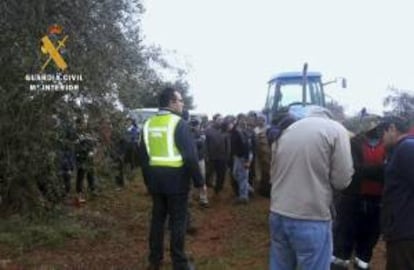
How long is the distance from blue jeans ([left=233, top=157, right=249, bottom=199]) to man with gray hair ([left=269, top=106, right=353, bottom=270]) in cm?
807

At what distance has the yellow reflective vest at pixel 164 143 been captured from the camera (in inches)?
268

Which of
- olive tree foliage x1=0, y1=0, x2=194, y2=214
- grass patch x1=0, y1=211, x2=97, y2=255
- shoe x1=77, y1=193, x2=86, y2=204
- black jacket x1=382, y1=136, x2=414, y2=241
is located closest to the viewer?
black jacket x1=382, y1=136, x2=414, y2=241

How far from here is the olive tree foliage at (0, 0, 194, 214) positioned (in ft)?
30.5

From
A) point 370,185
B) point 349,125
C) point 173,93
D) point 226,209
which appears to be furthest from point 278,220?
point 226,209

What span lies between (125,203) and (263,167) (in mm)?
2699

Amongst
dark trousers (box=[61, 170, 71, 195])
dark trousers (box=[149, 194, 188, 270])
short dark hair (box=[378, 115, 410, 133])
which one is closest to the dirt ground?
dark trousers (box=[61, 170, 71, 195])

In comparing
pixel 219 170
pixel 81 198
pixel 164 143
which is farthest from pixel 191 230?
pixel 219 170

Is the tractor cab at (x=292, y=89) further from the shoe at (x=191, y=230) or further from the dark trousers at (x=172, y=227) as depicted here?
the dark trousers at (x=172, y=227)

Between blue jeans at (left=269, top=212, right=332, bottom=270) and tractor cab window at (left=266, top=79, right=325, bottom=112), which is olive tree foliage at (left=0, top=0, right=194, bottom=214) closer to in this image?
tractor cab window at (left=266, top=79, right=325, bottom=112)

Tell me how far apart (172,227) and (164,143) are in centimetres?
87

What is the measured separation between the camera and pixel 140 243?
9.02 metres

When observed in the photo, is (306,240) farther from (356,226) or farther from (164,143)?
(164,143)

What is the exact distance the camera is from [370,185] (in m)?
6.50

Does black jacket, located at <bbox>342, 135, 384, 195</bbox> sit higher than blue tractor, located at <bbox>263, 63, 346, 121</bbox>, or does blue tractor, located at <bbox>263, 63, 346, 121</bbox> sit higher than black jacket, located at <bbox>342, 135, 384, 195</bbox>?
blue tractor, located at <bbox>263, 63, 346, 121</bbox>
